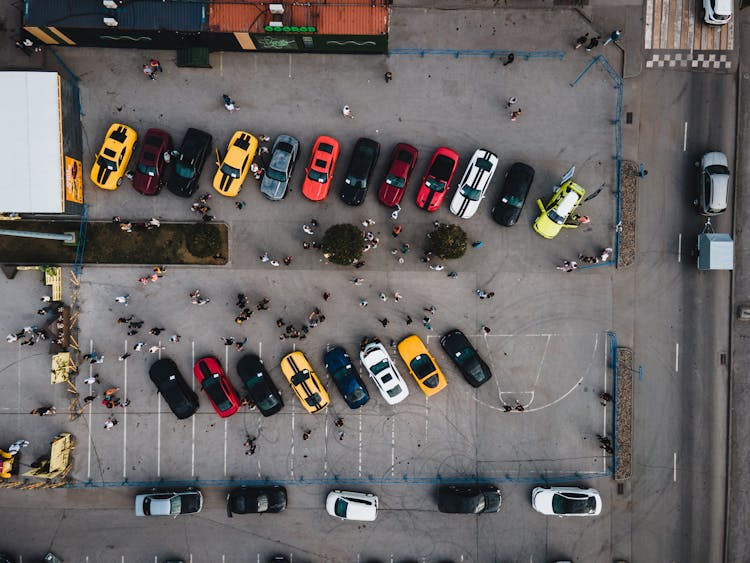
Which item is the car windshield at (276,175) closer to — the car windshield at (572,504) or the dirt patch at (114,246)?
the dirt patch at (114,246)

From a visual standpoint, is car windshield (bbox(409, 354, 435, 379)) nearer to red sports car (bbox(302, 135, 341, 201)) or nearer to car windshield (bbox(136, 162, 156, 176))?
red sports car (bbox(302, 135, 341, 201))

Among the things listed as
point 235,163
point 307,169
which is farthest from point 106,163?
point 307,169

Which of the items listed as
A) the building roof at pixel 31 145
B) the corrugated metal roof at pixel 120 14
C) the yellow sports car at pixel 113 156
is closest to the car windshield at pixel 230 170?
the yellow sports car at pixel 113 156

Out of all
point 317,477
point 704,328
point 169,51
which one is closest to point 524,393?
point 704,328

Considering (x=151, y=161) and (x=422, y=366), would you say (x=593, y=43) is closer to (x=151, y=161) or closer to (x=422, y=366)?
(x=422, y=366)

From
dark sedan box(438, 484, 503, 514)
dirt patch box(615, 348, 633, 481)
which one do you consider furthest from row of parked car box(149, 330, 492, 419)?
dirt patch box(615, 348, 633, 481)

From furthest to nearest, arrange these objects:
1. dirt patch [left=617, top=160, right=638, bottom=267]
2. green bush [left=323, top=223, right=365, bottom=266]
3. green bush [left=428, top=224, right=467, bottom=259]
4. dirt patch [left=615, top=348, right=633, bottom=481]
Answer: dirt patch [left=615, top=348, right=633, bottom=481] → dirt patch [left=617, top=160, right=638, bottom=267] → green bush [left=428, top=224, right=467, bottom=259] → green bush [left=323, top=223, right=365, bottom=266]
